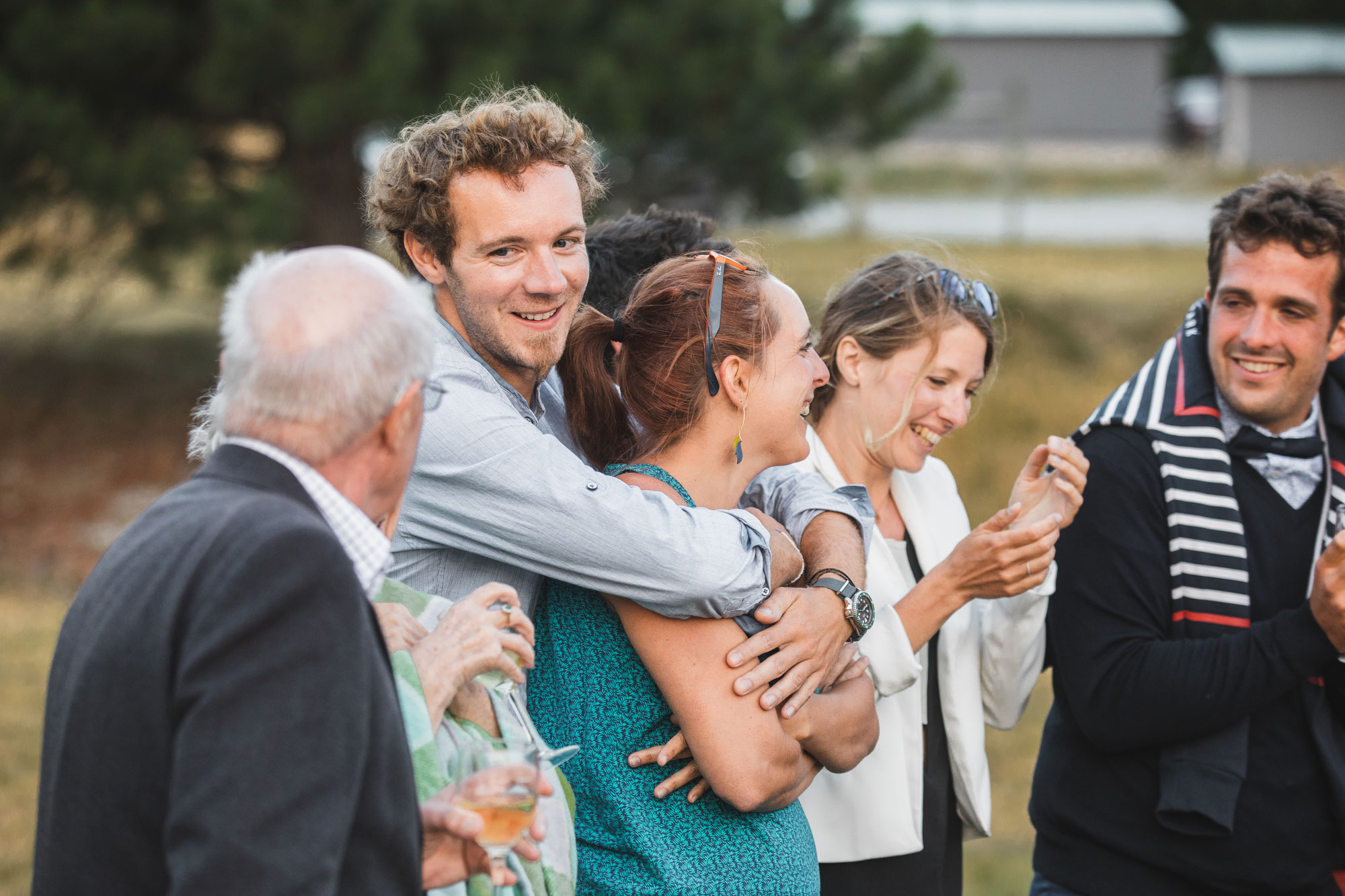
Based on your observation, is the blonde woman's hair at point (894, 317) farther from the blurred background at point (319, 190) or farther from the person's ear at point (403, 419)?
the blurred background at point (319, 190)

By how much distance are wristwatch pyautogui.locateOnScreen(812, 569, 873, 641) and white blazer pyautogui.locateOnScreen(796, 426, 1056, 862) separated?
0.21m

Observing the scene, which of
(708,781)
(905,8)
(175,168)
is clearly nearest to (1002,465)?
(175,168)

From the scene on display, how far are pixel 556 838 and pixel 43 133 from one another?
735 cm

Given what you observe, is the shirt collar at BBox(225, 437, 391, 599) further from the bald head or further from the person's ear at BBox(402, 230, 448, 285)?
the person's ear at BBox(402, 230, 448, 285)

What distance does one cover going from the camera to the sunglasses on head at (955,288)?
103 inches

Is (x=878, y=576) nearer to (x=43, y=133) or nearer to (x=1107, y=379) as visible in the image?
(x=43, y=133)

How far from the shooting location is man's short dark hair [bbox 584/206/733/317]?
2.77 m

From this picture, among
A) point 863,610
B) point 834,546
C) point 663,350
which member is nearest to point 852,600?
point 863,610

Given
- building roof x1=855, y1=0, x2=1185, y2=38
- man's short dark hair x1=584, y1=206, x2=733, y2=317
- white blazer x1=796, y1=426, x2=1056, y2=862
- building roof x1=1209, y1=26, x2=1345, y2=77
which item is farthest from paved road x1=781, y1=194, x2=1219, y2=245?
white blazer x1=796, y1=426, x2=1056, y2=862

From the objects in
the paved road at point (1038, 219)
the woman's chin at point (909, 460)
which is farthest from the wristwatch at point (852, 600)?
the paved road at point (1038, 219)

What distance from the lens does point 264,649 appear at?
4.33ft

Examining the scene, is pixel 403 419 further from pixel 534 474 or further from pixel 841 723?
pixel 841 723

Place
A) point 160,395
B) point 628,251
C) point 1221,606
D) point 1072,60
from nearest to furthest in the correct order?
point 1221,606, point 628,251, point 160,395, point 1072,60

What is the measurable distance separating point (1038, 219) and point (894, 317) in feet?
42.7
